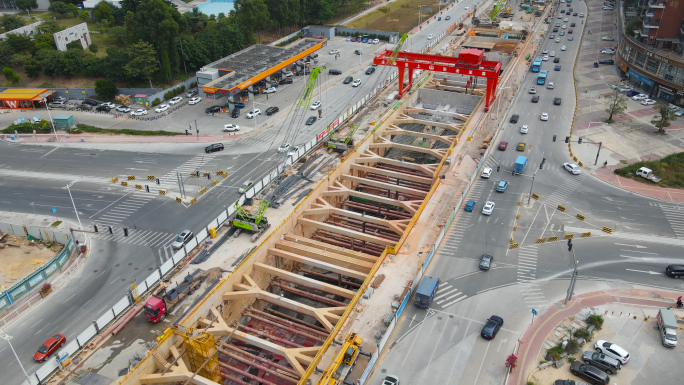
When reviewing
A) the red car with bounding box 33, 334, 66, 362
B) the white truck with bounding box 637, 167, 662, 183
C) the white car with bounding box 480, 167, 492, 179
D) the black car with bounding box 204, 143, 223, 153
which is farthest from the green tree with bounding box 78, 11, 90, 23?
the white truck with bounding box 637, 167, 662, 183

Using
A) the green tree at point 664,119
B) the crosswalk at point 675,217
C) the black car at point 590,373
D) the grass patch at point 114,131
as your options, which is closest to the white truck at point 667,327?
the black car at point 590,373

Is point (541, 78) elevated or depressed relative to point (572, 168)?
elevated

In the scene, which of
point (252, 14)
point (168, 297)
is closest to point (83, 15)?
point (252, 14)

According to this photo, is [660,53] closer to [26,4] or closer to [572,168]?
[572,168]

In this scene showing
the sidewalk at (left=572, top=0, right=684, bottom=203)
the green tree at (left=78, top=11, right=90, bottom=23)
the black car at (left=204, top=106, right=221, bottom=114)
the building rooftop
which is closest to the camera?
the sidewalk at (left=572, top=0, right=684, bottom=203)

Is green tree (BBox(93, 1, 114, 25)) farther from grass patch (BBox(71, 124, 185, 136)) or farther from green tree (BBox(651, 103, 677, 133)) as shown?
green tree (BBox(651, 103, 677, 133))

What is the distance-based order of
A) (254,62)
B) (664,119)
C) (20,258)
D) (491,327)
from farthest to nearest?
1. (254,62)
2. (664,119)
3. (20,258)
4. (491,327)

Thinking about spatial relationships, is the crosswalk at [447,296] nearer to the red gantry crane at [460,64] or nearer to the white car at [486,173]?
the white car at [486,173]
